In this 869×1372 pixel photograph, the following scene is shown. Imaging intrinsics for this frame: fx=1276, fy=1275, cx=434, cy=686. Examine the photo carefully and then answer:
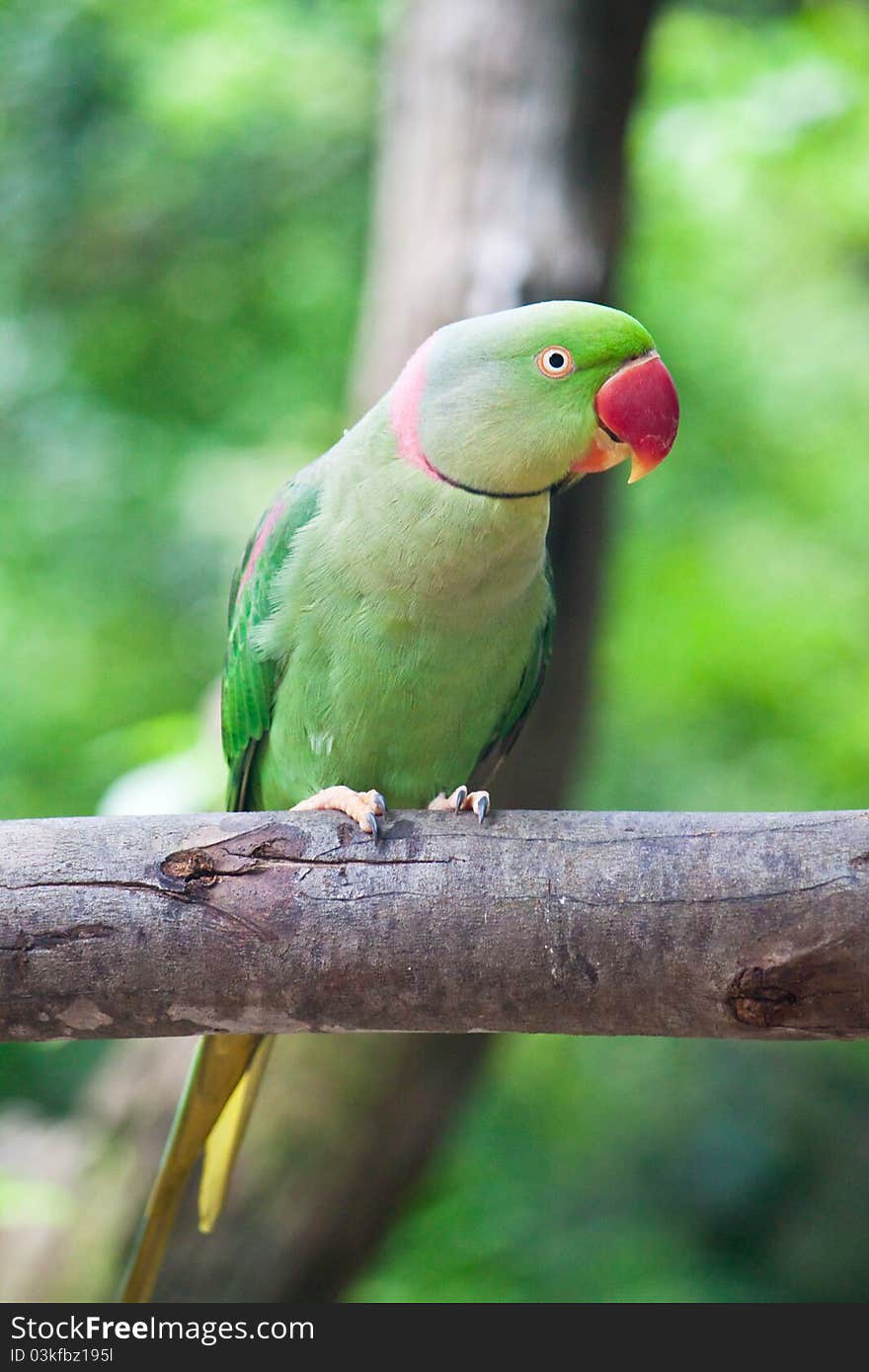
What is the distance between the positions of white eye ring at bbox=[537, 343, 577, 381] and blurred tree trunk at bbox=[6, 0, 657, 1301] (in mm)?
1410

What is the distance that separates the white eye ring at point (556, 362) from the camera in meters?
2.11

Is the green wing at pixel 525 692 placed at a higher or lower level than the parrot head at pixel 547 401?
Answer: lower

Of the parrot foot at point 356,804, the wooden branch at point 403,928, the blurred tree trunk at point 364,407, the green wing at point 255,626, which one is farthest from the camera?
the blurred tree trunk at point 364,407

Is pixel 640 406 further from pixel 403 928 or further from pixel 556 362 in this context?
pixel 403 928

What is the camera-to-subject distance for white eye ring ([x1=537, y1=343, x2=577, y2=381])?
2.11 meters

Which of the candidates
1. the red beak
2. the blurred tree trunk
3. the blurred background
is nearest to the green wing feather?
the red beak

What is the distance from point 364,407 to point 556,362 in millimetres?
1643

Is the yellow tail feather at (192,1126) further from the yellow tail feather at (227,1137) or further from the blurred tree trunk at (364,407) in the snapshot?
the blurred tree trunk at (364,407)

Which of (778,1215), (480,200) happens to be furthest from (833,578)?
(778,1215)

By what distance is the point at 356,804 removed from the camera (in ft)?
6.73

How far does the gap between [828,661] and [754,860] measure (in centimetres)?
327

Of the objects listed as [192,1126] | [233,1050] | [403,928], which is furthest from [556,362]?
[192,1126]

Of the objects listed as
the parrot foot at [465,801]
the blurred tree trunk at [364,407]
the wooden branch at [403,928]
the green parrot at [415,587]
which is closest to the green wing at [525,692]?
the green parrot at [415,587]

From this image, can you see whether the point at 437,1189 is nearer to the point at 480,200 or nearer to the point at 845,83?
the point at 480,200
